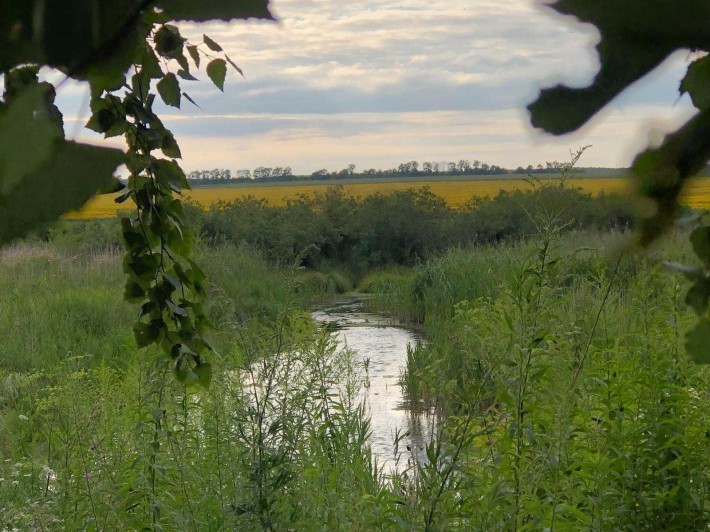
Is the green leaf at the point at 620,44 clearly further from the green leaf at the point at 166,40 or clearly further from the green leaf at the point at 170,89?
the green leaf at the point at 170,89

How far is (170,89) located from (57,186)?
1.04 metres

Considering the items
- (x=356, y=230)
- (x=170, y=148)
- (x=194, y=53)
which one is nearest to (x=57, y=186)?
(x=170, y=148)

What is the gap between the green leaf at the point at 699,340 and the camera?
368mm

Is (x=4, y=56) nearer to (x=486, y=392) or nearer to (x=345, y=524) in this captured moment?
(x=486, y=392)

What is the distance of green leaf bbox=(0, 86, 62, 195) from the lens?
0.26 meters

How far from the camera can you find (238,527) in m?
2.46

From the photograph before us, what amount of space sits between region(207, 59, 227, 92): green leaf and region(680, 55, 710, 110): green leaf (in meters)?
1.14

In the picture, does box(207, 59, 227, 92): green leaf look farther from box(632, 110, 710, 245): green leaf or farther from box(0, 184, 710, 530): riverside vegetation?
box(632, 110, 710, 245): green leaf

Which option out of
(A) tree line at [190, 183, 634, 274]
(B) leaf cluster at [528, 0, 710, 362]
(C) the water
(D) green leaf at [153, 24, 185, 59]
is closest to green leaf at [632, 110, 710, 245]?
(B) leaf cluster at [528, 0, 710, 362]

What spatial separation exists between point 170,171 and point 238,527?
1467mm

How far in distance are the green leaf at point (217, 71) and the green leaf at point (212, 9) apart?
1.07 metres

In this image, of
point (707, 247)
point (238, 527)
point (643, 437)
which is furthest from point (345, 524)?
point (707, 247)

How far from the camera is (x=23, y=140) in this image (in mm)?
261

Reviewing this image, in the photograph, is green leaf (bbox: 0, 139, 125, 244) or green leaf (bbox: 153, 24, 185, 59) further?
green leaf (bbox: 153, 24, 185, 59)
